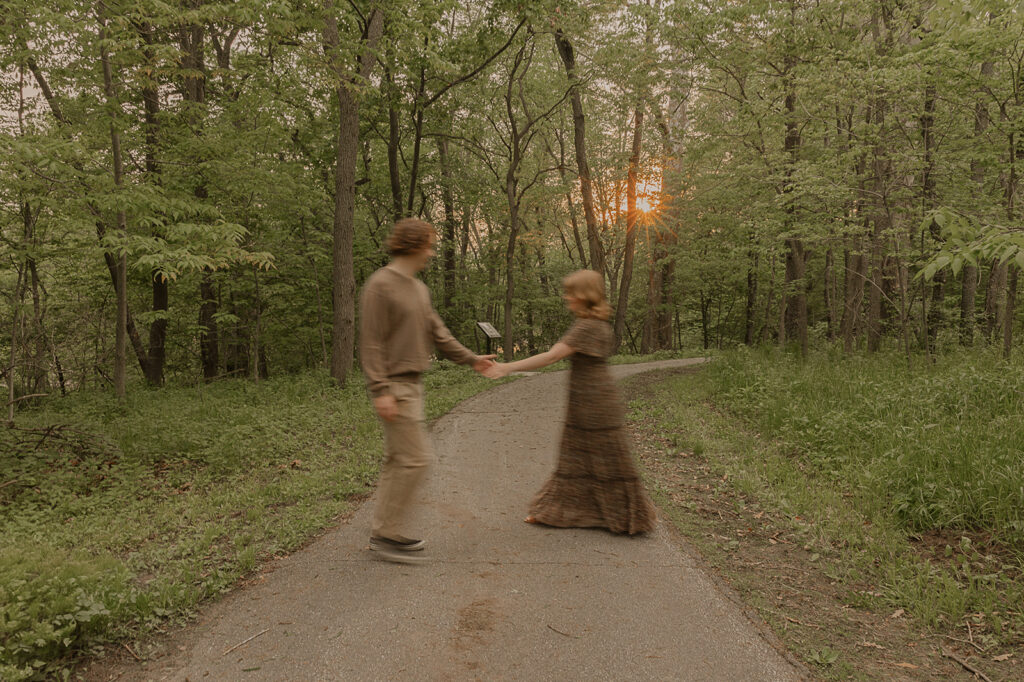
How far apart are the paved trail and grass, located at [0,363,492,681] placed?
1.22ft

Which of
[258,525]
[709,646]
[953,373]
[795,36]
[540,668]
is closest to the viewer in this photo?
[540,668]

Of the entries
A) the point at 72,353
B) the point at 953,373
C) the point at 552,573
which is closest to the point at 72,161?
the point at 72,353

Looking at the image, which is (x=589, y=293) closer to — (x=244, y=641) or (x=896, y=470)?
(x=244, y=641)

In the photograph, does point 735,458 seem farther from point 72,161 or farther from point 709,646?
point 72,161

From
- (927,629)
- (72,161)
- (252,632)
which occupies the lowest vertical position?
(927,629)

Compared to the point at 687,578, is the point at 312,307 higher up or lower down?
higher up

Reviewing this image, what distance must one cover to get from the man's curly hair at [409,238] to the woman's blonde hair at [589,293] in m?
1.18

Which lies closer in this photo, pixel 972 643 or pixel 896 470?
pixel 972 643

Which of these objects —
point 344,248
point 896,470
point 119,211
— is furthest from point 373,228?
point 896,470

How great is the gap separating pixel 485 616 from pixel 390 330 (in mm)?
1946

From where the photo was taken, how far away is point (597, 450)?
14.9 feet

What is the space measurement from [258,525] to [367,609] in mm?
1793

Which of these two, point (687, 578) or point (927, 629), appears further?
point (687, 578)

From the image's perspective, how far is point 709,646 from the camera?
3.10 m
